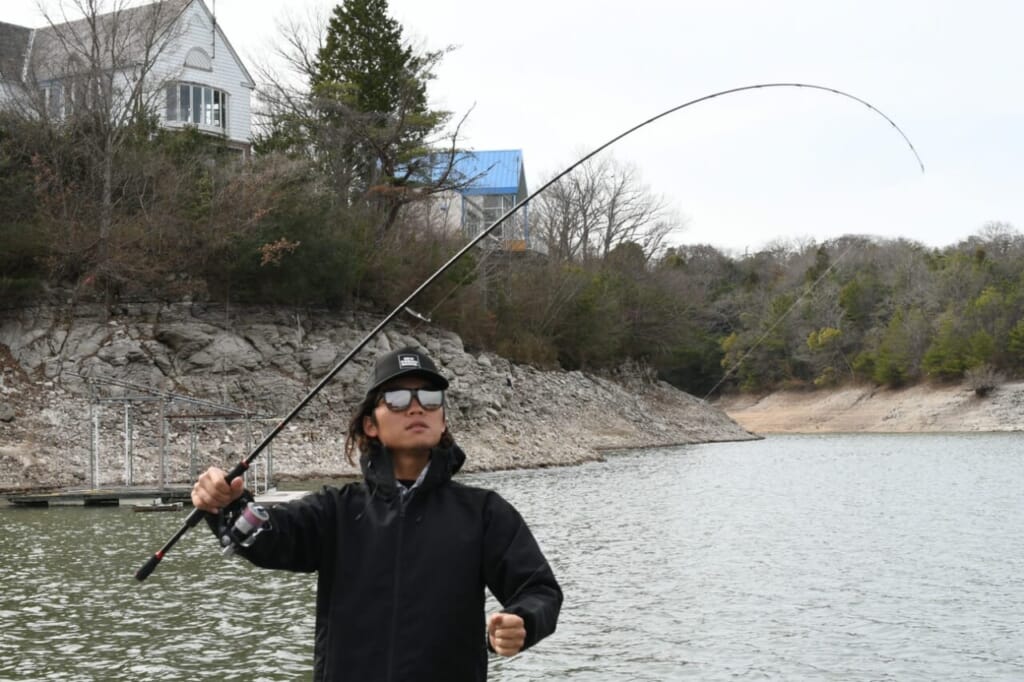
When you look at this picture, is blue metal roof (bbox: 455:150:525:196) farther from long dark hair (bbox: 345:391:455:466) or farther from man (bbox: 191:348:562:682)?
man (bbox: 191:348:562:682)

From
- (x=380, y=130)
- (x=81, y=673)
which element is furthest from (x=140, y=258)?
(x=81, y=673)

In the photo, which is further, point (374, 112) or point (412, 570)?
point (374, 112)

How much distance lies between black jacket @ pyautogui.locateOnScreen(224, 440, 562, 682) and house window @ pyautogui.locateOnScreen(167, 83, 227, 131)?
46.7 m

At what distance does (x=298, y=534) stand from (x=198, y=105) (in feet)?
157

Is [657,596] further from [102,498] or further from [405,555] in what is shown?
[102,498]

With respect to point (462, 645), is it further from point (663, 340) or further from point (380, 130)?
point (663, 340)

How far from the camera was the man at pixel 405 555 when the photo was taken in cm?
390

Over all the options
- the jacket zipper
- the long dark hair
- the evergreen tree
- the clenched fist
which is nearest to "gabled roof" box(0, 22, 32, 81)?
the evergreen tree

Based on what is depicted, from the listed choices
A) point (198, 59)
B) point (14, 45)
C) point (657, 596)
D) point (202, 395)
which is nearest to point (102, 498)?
point (202, 395)

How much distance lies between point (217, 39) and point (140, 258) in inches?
692

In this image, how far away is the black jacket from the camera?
390 centimetres

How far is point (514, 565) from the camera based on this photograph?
3926 millimetres

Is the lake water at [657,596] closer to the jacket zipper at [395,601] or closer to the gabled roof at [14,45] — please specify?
the jacket zipper at [395,601]

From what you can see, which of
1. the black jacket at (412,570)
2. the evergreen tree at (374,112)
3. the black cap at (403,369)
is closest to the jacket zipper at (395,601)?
the black jacket at (412,570)
